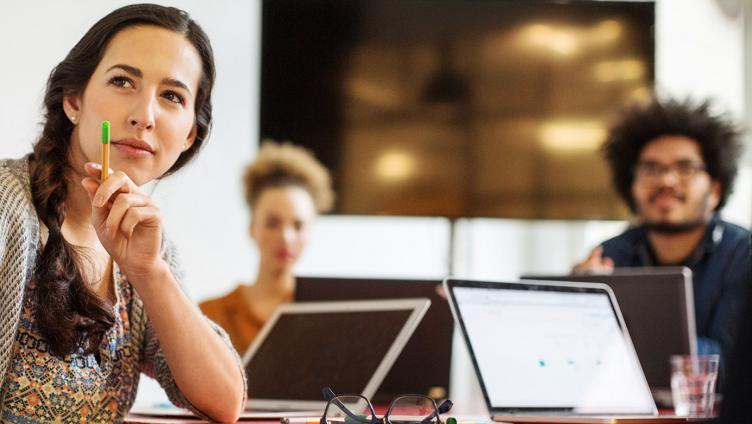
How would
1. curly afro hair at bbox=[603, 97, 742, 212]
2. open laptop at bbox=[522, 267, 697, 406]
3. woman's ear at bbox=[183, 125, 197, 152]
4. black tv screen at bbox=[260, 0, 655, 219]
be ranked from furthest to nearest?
black tv screen at bbox=[260, 0, 655, 219] → curly afro hair at bbox=[603, 97, 742, 212] → open laptop at bbox=[522, 267, 697, 406] → woman's ear at bbox=[183, 125, 197, 152]

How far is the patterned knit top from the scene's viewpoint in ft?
3.98

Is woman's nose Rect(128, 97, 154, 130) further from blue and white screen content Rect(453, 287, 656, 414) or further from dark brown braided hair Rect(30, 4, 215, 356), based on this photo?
blue and white screen content Rect(453, 287, 656, 414)

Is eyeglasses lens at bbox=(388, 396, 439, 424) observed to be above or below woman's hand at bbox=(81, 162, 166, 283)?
below

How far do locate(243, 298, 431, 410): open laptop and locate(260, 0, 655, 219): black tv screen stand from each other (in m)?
1.66

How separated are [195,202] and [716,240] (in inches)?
71.3

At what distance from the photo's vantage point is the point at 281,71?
334cm

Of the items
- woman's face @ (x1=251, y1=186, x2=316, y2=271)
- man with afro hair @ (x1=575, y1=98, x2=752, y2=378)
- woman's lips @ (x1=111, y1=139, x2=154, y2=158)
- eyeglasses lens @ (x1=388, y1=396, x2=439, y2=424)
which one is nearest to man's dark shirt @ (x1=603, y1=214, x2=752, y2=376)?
man with afro hair @ (x1=575, y1=98, x2=752, y2=378)

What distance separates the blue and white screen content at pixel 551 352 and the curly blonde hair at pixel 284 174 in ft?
5.60

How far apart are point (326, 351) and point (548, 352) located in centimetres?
38

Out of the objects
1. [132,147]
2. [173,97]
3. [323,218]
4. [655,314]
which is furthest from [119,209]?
[323,218]

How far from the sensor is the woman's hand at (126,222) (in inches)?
45.9

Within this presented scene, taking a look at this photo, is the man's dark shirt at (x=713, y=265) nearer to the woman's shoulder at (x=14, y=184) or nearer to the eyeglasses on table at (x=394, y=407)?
the eyeglasses on table at (x=394, y=407)

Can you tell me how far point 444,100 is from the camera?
3.38 metres

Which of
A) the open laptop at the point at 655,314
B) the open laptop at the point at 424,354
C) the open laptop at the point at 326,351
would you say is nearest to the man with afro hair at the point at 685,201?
the open laptop at the point at 655,314
